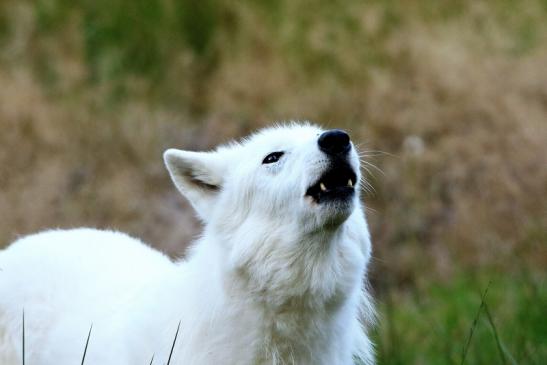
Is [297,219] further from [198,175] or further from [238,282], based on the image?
[198,175]

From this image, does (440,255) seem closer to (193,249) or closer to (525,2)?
(525,2)

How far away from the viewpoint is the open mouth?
16.5ft

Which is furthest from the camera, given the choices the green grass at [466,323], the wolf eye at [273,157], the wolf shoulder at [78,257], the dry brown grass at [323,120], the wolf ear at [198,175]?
the dry brown grass at [323,120]

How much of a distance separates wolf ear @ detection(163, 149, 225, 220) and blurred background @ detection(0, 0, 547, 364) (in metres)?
7.00

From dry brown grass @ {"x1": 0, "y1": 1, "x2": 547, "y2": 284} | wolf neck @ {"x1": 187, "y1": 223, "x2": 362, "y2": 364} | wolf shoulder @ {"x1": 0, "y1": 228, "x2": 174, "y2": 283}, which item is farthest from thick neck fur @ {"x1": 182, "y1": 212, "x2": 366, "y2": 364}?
dry brown grass @ {"x1": 0, "y1": 1, "x2": 547, "y2": 284}

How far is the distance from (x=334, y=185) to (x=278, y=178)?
0.34 metres

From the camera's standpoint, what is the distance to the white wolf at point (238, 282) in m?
5.07

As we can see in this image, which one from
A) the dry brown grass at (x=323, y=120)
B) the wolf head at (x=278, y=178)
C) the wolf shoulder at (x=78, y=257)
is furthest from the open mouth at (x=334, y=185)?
the dry brown grass at (x=323, y=120)

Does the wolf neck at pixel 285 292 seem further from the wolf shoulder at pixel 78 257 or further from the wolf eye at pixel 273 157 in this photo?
the wolf shoulder at pixel 78 257

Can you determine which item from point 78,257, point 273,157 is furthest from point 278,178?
point 78,257

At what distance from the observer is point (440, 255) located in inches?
503

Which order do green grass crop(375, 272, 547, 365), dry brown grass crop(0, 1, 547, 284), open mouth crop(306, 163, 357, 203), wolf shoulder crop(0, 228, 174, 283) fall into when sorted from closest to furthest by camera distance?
1. open mouth crop(306, 163, 357, 203)
2. green grass crop(375, 272, 547, 365)
3. wolf shoulder crop(0, 228, 174, 283)
4. dry brown grass crop(0, 1, 547, 284)

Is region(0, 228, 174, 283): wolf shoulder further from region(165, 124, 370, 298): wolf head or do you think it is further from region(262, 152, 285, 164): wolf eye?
region(262, 152, 285, 164): wolf eye

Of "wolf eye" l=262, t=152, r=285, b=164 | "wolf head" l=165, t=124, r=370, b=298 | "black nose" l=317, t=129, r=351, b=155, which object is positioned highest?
"wolf eye" l=262, t=152, r=285, b=164
